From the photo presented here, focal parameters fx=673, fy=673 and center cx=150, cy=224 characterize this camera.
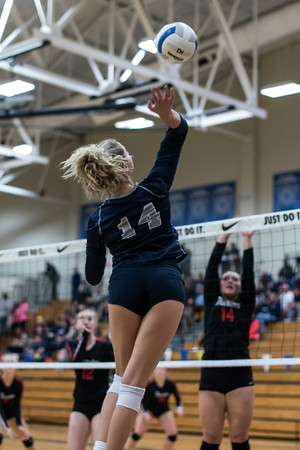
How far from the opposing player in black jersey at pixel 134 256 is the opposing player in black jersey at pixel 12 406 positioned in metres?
6.48

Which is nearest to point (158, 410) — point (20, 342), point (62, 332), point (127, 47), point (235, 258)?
Answer: point (235, 258)

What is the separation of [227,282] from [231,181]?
17.2 m

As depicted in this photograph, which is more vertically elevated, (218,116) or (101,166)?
(218,116)

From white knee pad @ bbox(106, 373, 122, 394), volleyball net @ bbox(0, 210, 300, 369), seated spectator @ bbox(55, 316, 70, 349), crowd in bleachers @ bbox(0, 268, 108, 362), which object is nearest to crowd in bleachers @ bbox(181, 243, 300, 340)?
volleyball net @ bbox(0, 210, 300, 369)

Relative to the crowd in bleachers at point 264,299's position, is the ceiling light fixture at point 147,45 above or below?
above

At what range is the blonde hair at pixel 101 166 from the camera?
12.2ft

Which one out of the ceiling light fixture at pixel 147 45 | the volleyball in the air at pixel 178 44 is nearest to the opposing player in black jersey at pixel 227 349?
the volleyball in the air at pixel 178 44

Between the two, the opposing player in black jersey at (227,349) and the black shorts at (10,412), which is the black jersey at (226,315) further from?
the black shorts at (10,412)

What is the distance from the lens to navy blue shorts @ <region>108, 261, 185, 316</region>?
142 inches

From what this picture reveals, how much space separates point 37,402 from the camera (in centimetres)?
1820

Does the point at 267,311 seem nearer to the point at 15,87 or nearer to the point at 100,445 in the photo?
the point at 15,87

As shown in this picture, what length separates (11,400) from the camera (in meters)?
10.7

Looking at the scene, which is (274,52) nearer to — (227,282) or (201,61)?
(201,61)

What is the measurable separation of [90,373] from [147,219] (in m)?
4.04
